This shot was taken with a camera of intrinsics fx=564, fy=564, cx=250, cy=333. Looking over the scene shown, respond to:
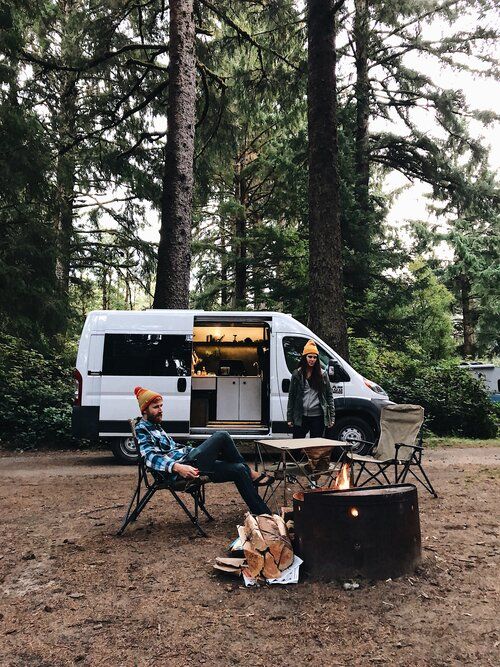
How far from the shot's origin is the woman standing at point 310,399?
21.5 feet

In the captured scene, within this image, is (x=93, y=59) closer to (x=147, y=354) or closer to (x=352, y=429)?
(x=147, y=354)

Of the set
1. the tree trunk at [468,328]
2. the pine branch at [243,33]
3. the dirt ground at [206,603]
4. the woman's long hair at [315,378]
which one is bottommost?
the dirt ground at [206,603]

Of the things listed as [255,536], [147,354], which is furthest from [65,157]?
[255,536]

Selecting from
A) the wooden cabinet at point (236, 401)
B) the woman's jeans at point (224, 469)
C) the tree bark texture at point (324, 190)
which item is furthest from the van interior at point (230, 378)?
the woman's jeans at point (224, 469)

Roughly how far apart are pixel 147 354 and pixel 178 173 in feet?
11.6

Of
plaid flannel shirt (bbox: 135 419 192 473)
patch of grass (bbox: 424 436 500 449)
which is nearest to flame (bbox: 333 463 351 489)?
plaid flannel shirt (bbox: 135 419 192 473)

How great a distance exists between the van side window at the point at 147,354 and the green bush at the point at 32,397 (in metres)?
2.77

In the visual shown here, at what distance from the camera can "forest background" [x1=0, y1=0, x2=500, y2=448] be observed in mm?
10141

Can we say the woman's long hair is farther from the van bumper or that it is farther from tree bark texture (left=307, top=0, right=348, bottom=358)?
the van bumper

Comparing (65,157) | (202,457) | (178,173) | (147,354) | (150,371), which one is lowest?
(202,457)

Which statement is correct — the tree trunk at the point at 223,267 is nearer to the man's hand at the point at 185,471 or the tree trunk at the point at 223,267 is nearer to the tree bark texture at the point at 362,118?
the tree bark texture at the point at 362,118

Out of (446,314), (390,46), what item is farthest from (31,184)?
(446,314)

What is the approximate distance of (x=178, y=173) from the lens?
32.9 feet

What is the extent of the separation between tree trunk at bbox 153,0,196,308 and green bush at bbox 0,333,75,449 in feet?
9.87
